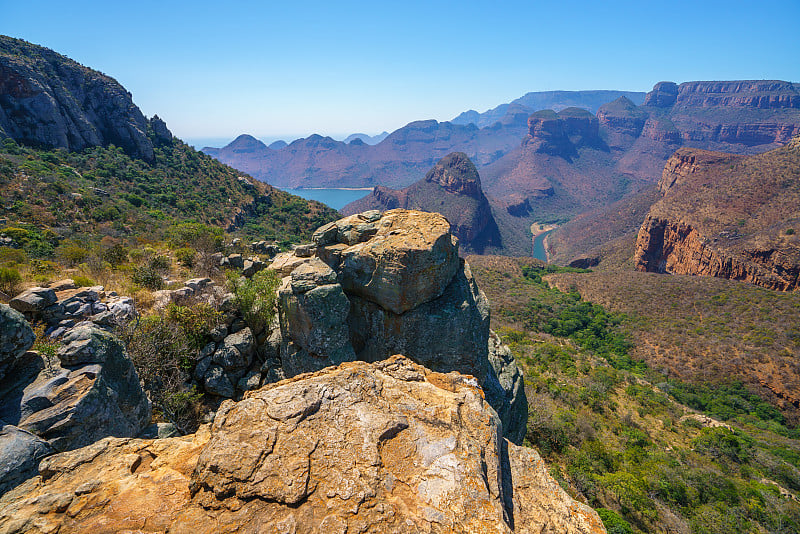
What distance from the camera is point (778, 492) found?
2248cm

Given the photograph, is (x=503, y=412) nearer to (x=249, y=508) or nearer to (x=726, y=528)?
(x=249, y=508)

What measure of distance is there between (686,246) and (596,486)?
7836cm

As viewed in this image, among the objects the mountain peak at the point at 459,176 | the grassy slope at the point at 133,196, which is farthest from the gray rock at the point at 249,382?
the mountain peak at the point at 459,176

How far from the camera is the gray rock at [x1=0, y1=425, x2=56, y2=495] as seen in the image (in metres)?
4.73

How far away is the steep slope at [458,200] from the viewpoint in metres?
146

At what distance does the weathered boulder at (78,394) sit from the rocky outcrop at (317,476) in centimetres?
163

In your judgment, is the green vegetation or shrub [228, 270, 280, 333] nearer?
the green vegetation

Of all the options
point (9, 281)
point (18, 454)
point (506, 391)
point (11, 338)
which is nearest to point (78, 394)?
point (11, 338)

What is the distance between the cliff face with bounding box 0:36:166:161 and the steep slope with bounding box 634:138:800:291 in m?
113

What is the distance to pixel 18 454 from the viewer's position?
4953mm

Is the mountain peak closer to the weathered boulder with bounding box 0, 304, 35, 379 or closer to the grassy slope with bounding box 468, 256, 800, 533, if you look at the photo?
the grassy slope with bounding box 468, 256, 800, 533

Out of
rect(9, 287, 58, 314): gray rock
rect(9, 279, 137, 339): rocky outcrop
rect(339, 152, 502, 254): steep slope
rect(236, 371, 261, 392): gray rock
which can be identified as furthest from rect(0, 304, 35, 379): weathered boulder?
rect(339, 152, 502, 254): steep slope

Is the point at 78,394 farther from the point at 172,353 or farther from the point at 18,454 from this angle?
the point at 172,353

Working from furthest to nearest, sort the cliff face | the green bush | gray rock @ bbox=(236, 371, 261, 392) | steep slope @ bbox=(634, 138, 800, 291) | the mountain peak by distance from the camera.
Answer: the mountain peak → steep slope @ bbox=(634, 138, 800, 291) → the cliff face → the green bush → gray rock @ bbox=(236, 371, 261, 392)
